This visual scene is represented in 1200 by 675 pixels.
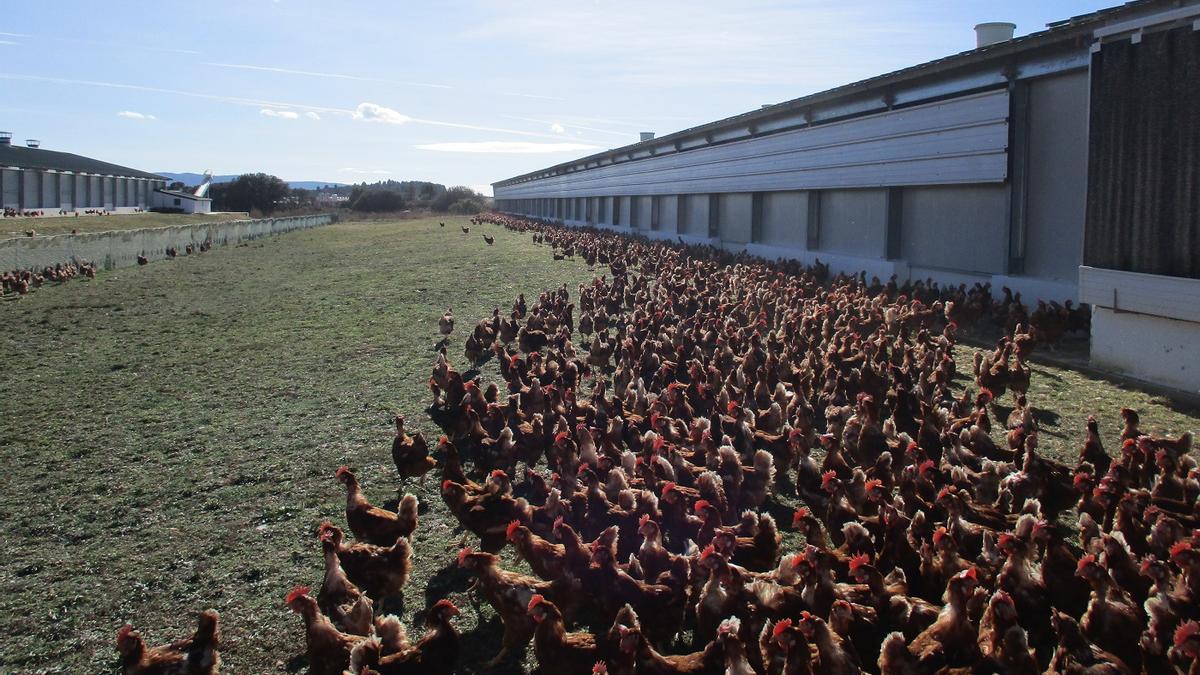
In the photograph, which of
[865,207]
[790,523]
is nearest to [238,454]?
[790,523]

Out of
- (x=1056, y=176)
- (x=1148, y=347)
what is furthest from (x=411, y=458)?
(x=1056, y=176)

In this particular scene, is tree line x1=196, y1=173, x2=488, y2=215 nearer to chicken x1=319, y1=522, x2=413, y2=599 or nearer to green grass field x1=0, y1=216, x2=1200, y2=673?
green grass field x1=0, y1=216, x2=1200, y2=673

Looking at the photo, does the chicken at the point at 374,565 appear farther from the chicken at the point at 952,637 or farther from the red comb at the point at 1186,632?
the red comb at the point at 1186,632

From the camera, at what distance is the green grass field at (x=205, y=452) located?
22.1 feet

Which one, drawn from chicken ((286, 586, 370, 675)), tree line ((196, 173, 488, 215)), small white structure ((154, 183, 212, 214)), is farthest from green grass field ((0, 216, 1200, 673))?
tree line ((196, 173, 488, 215))

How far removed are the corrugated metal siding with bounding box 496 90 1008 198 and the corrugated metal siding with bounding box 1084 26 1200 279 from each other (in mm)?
5727

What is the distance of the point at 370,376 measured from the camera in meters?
14.6

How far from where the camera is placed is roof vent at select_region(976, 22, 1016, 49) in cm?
2623

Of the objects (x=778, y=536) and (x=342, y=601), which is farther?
(x=778, y=536)

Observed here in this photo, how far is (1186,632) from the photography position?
4.58 meters

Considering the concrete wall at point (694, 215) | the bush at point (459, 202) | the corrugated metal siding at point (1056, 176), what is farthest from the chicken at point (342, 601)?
the bush at point (459, 202)

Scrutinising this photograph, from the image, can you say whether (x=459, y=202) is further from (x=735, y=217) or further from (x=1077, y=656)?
(x=1077, y=656)

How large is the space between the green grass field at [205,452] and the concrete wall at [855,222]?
11.6 metres

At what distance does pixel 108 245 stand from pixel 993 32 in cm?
3277
